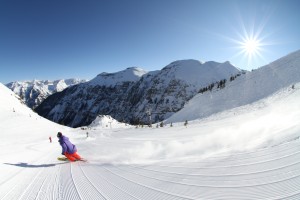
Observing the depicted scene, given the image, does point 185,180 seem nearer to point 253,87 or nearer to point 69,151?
point 69,151

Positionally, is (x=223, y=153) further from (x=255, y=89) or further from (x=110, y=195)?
(x=255, y=89)

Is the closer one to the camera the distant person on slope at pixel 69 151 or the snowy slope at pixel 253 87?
the distant person on slope at pixel 69 151

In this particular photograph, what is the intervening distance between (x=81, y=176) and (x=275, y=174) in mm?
5567

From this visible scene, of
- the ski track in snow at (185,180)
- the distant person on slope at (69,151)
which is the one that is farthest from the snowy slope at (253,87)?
the ski track in snow at (185,180)

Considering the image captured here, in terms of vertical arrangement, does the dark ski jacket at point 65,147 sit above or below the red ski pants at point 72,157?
above

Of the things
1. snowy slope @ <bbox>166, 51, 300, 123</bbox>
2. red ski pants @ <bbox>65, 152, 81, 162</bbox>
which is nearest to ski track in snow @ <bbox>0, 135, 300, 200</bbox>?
red ski pants @ <bbox>65, 152, 81, 162</bbox>

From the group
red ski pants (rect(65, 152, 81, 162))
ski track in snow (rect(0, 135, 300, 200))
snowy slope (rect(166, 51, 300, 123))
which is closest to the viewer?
ski track in snow (rect(0, 135, 300, 200))

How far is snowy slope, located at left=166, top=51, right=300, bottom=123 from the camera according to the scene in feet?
77.9

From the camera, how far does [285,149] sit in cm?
539

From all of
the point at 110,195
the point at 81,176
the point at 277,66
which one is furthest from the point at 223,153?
the point at 277,66

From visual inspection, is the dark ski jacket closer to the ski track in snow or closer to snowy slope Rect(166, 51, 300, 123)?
the ski track in snow

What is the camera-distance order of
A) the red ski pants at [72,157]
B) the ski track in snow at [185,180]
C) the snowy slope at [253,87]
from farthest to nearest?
the snowy slope at [253,87], the red ski pants at [72,157], the ski track in snow at [185,180]

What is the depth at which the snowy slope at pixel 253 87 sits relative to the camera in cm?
2373

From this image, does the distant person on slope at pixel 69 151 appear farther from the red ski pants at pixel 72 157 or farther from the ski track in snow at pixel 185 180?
the ski track in snow at pixel 185 180
